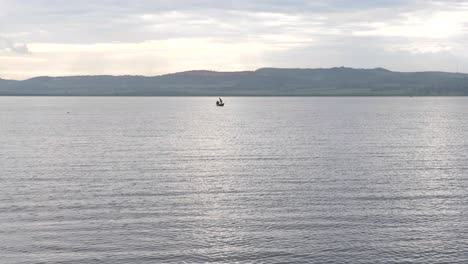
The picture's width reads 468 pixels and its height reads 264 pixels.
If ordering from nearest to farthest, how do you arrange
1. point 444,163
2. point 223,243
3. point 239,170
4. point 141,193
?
point 223,243 → point 141,193 → point 239,170 → point 444,163

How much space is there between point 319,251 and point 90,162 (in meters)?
55.2

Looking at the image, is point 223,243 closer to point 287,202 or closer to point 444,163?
point 287,202

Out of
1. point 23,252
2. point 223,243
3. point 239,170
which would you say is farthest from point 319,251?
Answer: point 239,170

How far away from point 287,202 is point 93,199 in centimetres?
1972

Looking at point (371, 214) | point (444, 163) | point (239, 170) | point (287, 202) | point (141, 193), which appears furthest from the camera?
point (444, 163)

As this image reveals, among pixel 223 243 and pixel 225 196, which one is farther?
pixel 225 196

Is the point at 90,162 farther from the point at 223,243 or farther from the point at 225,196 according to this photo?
the point at 223,243

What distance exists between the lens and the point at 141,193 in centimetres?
6869

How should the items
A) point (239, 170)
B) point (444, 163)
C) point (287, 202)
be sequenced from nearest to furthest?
point (287, 202), point (239, 170), point (444, 163)

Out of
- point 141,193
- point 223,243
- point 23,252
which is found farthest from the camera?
point 141,193

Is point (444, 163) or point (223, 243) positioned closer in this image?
point (223, 243)

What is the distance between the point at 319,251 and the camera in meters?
47.2

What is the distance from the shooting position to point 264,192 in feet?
229

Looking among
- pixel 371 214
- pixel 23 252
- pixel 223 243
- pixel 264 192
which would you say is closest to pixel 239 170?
pixel 264 192
